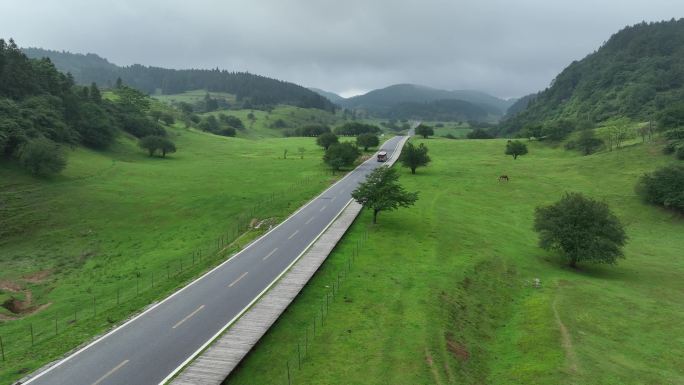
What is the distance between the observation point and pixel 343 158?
102125mm

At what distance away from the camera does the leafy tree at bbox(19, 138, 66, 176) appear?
236 feet

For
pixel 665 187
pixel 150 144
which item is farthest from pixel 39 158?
pixel 665 187

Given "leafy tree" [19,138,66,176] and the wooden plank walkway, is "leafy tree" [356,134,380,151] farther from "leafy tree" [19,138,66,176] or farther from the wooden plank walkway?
the wooden plank walkway

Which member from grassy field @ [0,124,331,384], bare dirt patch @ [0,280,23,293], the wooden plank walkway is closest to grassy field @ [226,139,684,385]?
the wooden plank walkway

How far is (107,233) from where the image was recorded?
59.7 m

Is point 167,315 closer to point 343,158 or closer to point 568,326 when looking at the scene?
point 568,326

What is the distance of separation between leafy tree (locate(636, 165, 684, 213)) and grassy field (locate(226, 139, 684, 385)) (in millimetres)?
8599

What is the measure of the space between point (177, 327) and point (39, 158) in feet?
196

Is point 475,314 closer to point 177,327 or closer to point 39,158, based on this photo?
point 177,327

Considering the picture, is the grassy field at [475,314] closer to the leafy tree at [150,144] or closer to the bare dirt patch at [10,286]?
the bare dirt patch at [10,286]

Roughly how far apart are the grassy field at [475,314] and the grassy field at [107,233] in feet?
49.5

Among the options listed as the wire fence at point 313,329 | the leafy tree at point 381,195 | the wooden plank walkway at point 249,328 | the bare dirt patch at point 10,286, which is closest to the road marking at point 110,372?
the wooden plank walkway at point 249,328

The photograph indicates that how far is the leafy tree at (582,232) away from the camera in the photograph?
162 ft

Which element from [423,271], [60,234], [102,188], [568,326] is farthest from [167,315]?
[102,188]
